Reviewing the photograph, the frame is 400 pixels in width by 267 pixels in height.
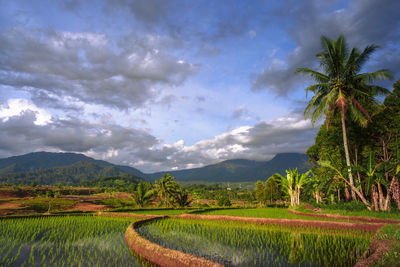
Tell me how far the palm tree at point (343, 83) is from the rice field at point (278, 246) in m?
9.63

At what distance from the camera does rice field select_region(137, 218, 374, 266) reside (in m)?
6.17

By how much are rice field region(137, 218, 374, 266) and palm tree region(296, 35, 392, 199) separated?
9.63 metres

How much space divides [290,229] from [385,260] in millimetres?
6560

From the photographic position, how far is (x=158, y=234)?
10.2 m

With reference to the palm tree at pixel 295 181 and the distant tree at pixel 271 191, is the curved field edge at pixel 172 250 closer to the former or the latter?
the palm tree at pixel 295 181

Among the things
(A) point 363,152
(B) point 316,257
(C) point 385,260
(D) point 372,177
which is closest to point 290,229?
(B) point 316,257

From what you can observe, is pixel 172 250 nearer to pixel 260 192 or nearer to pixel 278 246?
pixel 278 246

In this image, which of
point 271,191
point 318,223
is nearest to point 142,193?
point 318,223

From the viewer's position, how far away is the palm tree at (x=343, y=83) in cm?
1655

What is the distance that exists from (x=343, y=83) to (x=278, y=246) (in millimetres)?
15668

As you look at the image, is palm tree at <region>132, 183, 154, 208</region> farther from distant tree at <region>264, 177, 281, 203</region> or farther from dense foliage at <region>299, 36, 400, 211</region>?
distant tree at <region>264, 177, 281, 203</region>

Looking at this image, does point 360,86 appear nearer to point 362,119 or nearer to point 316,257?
point 362,119

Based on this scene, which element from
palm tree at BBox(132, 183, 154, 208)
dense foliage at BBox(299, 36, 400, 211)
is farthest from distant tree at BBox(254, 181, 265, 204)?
dense foliage at BBox(299, 36, 400, 211)

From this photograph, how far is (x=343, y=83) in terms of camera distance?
17562 millimetres
